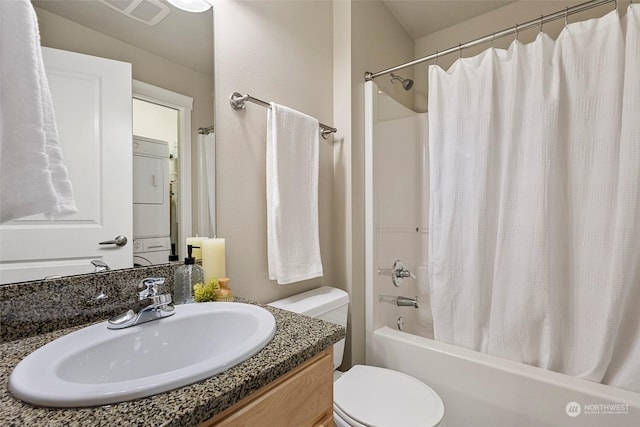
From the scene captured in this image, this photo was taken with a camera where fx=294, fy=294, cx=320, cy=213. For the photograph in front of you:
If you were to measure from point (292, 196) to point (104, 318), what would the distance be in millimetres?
765

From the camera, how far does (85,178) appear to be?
781mm

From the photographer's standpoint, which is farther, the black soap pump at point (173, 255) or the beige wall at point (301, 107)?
the beige wall at point (301, 107)

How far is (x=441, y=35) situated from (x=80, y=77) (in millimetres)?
2238

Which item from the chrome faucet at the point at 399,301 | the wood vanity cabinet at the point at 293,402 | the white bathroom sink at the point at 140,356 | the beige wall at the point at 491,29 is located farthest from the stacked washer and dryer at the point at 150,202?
the beige wall at the point at 491,29

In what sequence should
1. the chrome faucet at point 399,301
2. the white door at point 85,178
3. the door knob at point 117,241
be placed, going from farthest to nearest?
the chrome faucet at point 399,301
the door knob at point 117,241
the white door at point 85,178

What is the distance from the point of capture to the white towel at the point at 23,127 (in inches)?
19.8

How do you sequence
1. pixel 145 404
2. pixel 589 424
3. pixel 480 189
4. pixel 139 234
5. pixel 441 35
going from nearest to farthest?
pixel 145 404 < pixel 139 234 < pixel 589 424 < pixel 480 189 < pixel 441 35

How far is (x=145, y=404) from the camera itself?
43 cm

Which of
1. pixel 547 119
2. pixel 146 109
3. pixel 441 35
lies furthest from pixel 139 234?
pixel 441 35

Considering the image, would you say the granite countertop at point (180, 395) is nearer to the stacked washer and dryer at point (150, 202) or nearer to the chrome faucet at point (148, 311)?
the chrome faucet at point (148, 311)

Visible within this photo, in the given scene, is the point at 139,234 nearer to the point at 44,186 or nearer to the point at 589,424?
the point at 44,186

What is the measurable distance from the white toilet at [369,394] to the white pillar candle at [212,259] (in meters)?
0.35

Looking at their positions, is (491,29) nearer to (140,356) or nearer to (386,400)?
(386,400)

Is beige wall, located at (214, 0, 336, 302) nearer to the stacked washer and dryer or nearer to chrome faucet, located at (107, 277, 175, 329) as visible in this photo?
→ the stacked washer and dryer
